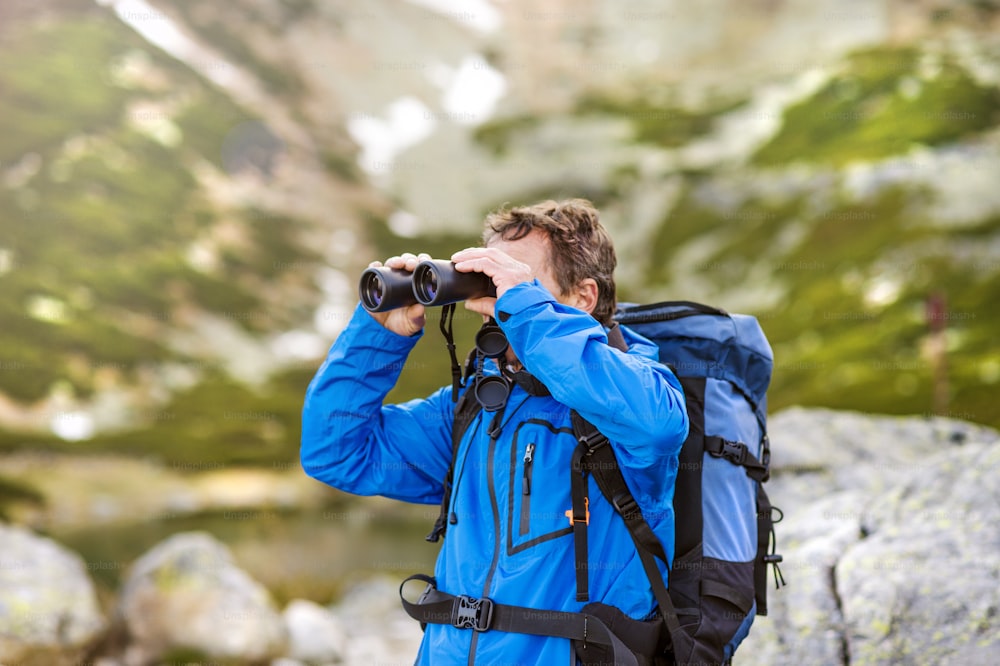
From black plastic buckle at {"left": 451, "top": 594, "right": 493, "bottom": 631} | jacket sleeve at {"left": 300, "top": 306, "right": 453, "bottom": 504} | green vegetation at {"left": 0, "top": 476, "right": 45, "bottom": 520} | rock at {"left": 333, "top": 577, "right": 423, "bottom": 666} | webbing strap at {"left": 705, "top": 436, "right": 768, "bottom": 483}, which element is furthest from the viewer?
green vegetation at {"left": 0, "top": 476, "right": 45, "bottom": 520}

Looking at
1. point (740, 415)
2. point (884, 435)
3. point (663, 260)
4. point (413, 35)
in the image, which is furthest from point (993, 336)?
point (413, 35)

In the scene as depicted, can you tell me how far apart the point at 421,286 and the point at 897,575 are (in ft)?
13.6

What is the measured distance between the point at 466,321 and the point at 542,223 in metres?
43.6

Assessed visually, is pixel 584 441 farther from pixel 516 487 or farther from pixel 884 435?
A: pixel 884 435

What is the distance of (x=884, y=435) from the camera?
10414mm

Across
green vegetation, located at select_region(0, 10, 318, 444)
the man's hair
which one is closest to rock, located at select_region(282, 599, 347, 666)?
the man's hair

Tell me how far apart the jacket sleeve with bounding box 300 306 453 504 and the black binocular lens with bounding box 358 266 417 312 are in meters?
0.23

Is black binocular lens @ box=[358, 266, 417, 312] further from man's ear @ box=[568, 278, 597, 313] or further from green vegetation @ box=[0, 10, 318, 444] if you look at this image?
green vegetation @ box=[0, 10, 318, 444]

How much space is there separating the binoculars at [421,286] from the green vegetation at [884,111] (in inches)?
1931

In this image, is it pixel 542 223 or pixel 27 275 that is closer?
pixel 542 223

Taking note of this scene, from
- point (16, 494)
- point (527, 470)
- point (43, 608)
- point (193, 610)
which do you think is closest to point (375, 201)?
point (16, 494)

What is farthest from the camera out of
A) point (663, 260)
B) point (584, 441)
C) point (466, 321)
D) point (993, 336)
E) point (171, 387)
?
point (663, 260)

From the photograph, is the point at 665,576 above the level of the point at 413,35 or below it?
below

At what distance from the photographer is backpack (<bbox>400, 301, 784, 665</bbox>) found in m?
3.09
